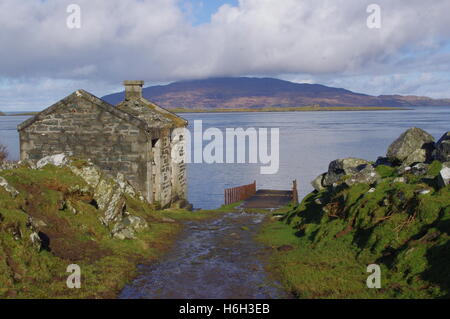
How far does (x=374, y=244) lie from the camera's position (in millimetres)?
11844

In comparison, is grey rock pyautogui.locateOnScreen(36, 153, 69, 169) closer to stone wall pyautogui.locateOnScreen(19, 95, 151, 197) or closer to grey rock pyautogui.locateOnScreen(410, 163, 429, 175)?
stone wall pyautogui.locateOnScreen(19, 95, 151, 197)

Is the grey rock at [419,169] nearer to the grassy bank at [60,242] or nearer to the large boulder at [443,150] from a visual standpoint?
the large boulder at [443,150]

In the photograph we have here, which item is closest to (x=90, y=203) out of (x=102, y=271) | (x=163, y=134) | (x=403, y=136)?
(x=102, y=271)

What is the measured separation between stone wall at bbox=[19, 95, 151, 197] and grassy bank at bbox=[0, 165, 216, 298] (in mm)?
3698

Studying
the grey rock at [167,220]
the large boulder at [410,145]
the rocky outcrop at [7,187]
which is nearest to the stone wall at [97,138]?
the grey rock at [167,220]

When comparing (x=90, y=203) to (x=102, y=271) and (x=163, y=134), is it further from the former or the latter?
(x=163, y=134)

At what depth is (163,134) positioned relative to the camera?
23.2 meters

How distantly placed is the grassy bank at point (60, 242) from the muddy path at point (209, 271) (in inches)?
21.9

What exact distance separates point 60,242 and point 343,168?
12449mm

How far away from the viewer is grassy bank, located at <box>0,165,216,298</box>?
968 centimetres

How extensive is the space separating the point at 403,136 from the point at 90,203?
1242cm

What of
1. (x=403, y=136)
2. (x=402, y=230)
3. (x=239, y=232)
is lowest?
(x=239, y=232)

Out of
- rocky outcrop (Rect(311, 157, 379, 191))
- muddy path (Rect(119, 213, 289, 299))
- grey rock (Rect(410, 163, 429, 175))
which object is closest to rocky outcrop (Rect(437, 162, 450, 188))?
grey rock (Rect(410, 163, 429, 175))
